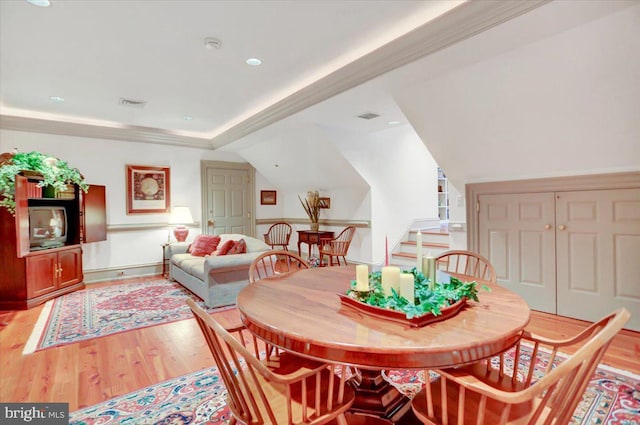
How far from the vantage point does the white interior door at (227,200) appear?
649 cm

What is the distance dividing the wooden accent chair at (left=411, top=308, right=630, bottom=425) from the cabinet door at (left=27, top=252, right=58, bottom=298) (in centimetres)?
459

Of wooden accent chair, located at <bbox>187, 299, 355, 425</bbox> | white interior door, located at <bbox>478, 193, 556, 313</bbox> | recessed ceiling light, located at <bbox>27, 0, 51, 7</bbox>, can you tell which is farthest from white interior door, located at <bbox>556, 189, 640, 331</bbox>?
recessed ceiling light, located at <bbox>27, 0, 51, 7</bbox>

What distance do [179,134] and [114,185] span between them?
1.38 meters

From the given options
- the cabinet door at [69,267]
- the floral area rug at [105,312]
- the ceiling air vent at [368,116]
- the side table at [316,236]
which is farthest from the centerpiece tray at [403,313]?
the cabinet door at [69,267]

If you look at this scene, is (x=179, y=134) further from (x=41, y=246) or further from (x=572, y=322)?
(x=572, y=322)

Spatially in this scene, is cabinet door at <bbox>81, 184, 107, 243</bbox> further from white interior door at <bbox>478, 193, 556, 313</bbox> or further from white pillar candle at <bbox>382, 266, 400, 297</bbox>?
white interior door at <bbox>478, 193, 556, 313</bbox>

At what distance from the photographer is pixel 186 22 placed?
2525mm

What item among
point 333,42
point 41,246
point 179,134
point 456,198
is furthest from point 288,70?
point 41,246

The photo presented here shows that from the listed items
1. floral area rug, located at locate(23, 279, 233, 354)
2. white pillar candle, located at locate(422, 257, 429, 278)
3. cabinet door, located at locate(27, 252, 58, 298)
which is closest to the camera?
white pillar candle, located at locate(422, 257, 429, 278)

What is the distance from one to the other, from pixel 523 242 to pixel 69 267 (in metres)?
5.71

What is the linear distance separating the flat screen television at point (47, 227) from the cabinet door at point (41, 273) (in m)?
0.16

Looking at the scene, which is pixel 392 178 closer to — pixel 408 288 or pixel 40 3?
pixel 408 288

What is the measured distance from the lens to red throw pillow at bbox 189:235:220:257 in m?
4.77

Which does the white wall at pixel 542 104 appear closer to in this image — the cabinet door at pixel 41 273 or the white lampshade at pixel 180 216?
the white lampshade at pixel 180 216
